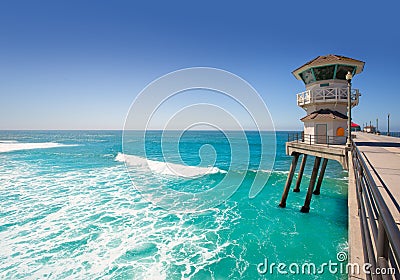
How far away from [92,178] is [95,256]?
16.8m

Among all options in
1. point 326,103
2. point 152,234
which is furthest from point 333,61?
point 152,234

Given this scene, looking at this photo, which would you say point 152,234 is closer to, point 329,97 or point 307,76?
point 329,97

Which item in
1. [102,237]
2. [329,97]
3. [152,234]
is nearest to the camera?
[102,237]

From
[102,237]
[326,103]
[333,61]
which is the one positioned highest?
[333,61]

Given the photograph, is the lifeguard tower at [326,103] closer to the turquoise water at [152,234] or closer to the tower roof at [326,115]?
the tower roof at [326,115]

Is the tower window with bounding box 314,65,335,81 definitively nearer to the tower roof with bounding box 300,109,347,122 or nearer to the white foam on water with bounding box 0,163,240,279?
the tower roof with bounding box 300,109,347,122

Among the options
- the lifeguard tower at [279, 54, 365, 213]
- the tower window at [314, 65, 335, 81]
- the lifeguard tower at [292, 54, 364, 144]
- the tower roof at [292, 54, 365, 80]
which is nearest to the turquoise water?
the lifeguard tower at [279, 54, 365, 213]

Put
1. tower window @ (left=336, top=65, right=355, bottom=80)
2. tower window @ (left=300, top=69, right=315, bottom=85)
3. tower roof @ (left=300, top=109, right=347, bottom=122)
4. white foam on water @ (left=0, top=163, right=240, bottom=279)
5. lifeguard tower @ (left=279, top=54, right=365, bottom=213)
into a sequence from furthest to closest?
tower window @ (left=300, top=69, right=315, bottom=85) → tower window @ (left=336, top=65, right=355, bottom=80) → lifeguard tower @ (left=279, top=54, right=365, bottom=213) → tower roof @ (left=300, top=109, right=347, bottom=122) → white foam on water @ (left=0, top=163, right=240, bottom=279)

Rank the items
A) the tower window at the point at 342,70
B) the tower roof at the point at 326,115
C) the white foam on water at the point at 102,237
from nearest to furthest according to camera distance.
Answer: the white foam on water at the point at 102,237 < the tower roof at the point at 326,115 < the tower window at the point at 342,70

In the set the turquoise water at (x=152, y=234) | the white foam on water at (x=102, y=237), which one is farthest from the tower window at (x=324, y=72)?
the white foam on water at (x=102, y=237)

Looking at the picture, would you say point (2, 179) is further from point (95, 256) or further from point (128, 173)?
point (95, 256)

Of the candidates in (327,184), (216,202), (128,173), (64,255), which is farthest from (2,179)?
(327,184)

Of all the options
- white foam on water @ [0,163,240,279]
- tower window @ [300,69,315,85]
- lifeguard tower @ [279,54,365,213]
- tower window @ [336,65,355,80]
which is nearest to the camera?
white foam on water @ [0,163,240,279]

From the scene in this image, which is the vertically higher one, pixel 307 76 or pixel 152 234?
pixel 307 76
